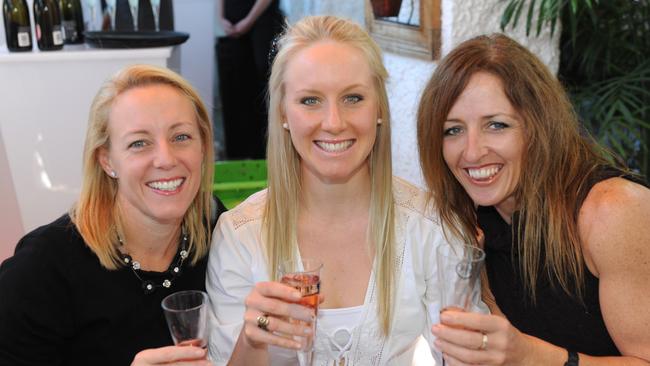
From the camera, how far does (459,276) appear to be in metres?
1.41

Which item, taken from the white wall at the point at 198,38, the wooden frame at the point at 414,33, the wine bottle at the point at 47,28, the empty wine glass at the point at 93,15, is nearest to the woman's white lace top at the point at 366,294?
the wooden frame at the point at 414,33

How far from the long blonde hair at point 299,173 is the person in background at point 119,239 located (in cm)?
22

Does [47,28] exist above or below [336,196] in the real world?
above

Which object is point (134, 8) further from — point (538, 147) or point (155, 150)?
point (538, 147)

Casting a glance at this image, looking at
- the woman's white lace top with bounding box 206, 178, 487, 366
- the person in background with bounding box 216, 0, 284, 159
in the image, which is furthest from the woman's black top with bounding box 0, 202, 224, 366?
the person in background with bounding box 216, 0, 284, 159

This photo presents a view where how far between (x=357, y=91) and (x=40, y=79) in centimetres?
223

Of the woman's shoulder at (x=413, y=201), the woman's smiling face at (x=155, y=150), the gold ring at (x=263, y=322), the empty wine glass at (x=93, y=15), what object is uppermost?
the empty wine glass at (x=93, y=15)

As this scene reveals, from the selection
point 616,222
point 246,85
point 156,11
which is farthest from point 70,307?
point 246,85

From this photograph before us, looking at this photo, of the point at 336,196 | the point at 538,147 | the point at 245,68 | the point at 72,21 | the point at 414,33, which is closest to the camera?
the point at 538,147

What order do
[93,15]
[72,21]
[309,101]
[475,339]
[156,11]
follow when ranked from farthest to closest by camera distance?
[93,15] → [156,11] → [72,21] → [309,101] → [475,339]

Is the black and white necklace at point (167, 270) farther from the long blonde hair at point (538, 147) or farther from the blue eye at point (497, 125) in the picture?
the blue eye at point (497, 125)

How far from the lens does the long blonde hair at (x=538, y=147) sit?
187 centimetres

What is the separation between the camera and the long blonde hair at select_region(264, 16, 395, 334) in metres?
2.07

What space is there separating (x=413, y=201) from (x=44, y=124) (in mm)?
2252
